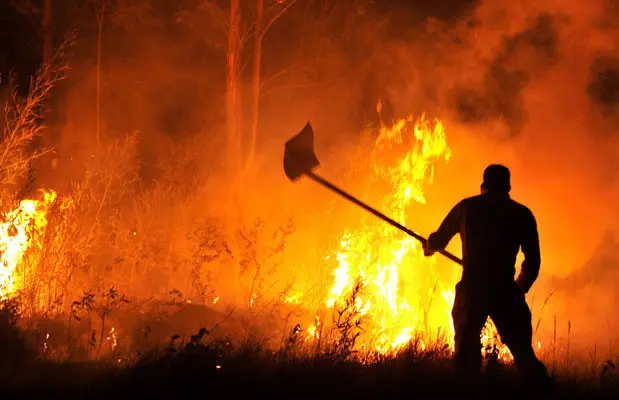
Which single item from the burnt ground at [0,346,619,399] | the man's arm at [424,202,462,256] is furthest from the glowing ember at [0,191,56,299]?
the man's arm at [424,202,462,256]

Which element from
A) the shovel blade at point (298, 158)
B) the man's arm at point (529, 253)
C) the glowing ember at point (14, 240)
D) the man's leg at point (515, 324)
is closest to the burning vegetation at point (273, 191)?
the glowing ember at point (14, 240)

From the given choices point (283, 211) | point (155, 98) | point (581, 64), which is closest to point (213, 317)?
point (283, 211)

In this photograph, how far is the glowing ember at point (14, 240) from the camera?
727cm

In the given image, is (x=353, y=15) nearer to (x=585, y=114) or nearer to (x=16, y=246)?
(x=585, y=114)

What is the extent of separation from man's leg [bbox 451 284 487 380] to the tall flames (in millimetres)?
3938

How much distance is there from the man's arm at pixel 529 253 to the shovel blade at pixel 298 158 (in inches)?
82.3

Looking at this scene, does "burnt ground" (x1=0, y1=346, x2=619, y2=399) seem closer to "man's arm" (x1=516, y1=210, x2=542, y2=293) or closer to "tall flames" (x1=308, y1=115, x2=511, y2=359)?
"man's arm" (x1=516, y1=210, x2=542, y2=293)

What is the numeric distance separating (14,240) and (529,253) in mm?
5516

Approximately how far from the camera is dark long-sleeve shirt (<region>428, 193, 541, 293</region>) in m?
4.88

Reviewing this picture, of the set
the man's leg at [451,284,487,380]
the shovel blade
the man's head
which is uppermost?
the shovel blade

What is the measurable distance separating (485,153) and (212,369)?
26.0 ft

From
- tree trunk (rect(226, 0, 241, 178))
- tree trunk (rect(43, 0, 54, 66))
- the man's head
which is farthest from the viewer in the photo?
tree trunk (rect(43, 0, 54, 66))

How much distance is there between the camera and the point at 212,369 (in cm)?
464

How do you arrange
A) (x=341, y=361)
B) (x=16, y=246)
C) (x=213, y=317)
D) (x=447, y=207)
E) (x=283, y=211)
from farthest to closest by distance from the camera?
(x=283, y=211) < (x=447, y=207) < (x=213, y=317) < (x=16, y=246) < (x=341, y=361)
